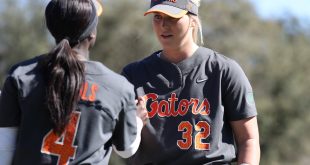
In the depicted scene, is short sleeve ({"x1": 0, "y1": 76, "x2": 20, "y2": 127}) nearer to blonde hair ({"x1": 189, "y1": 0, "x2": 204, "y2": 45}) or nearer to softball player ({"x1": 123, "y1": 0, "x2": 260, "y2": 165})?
softball player ({"x1": 123, "y1": 0, "x2": 260, "y2": 165})

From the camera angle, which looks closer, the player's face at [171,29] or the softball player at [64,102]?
the softball player at [64,102]

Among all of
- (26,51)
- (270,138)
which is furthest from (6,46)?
(270,138)

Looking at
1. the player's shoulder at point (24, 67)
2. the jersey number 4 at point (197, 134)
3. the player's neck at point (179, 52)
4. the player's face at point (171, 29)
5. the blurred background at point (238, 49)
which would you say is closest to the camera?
the player's shoulder at point (24, 67)

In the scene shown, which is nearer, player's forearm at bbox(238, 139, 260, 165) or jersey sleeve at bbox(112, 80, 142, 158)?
jersey sleeve at bbox(112, 80, 142, 158)

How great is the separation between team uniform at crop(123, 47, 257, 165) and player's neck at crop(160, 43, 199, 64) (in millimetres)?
58

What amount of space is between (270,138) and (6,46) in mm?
11880

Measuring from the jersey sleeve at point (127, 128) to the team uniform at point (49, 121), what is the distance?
0.09 feet

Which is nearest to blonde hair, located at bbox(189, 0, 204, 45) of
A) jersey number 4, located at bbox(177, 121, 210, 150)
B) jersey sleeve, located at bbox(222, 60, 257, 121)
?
jersey sleeve, located at bbox(222, 60, 257, 121)

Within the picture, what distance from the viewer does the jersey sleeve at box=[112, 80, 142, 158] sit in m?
3.52

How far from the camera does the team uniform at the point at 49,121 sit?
339 centimetres

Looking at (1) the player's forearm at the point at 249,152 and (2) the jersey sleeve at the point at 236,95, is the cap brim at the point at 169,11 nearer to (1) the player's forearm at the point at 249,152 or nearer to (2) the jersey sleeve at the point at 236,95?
(2) the jersey sleeve at the point at 236,95

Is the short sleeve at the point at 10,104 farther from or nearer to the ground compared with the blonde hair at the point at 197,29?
nearer to the ground

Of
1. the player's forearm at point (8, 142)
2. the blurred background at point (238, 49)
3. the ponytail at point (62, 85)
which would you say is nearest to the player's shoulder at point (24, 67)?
the ponytail at point (62, 85)

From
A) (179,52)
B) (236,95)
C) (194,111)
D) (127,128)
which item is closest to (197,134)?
(194,111)
